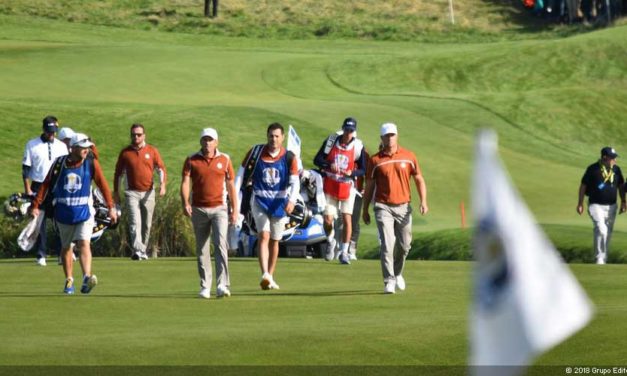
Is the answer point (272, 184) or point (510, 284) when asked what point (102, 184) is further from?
point (510, 284)

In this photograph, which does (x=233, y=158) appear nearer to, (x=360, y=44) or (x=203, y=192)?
(x=203, y=192)

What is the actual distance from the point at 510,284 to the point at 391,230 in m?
11.7

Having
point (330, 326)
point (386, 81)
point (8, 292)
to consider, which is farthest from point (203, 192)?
point (386, 81)

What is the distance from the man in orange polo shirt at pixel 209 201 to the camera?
15773 mm

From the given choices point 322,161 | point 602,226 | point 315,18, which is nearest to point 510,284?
point 322,161

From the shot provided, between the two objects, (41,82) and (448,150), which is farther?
(41,82)

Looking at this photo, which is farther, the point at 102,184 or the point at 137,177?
the point at 137,177

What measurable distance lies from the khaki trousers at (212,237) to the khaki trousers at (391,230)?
1.74 meters

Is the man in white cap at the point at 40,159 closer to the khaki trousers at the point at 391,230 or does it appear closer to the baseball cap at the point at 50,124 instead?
the baseball cap at the point at 50,124

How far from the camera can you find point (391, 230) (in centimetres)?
1638

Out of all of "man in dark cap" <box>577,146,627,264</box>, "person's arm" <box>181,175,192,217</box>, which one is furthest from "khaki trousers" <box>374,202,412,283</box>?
"man in dark cap" <box>577,146,627,264</box>

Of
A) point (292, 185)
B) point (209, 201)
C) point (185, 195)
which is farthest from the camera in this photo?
point (292, 185)

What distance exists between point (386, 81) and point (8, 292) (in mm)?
35092

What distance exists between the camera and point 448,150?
37.3m
